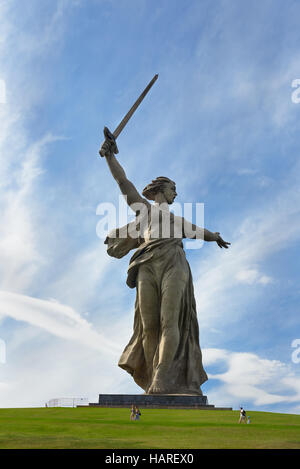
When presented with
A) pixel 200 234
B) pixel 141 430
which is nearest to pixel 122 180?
pixel 200 234

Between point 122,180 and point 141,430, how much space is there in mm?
9332

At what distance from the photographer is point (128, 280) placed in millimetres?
16719

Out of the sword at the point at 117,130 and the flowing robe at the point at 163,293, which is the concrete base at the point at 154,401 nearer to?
the flowing robe at the point at 163,293

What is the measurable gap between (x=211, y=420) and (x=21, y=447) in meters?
5.09

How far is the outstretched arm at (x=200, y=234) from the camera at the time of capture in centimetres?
1705

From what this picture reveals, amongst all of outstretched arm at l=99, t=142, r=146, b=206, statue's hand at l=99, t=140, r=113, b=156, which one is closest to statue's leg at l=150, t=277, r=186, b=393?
outstretched arm at l=99, t=142, r=146, b=206

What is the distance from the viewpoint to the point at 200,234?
17188 mm

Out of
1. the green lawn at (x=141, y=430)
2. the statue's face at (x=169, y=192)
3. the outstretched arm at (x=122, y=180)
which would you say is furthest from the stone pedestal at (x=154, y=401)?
the statue's face at (x=169, y=192)

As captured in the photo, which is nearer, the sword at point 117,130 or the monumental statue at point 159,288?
the monumental statue at point 159,288

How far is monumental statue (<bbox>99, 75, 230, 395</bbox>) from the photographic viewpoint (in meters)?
15.7

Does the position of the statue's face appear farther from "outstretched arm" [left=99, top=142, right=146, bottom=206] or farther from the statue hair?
"outstretched arm" [left=99, top=142, right=146, bottom=206]

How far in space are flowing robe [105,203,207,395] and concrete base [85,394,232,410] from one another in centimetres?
140

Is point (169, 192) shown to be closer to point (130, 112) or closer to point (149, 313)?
point (130, 112)

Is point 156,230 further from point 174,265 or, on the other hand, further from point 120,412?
point 120,412
